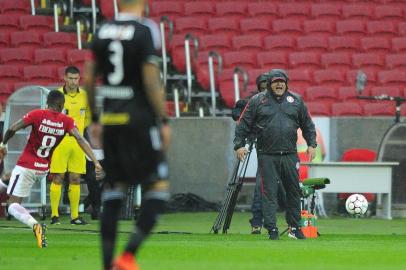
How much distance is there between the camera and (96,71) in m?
9.38

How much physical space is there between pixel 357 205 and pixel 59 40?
7.41 meters

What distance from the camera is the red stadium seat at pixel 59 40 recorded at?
24.8 metres

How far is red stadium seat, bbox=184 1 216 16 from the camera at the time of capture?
2598 centimetres

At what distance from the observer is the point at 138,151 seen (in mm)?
9305

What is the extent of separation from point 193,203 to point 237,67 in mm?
2631

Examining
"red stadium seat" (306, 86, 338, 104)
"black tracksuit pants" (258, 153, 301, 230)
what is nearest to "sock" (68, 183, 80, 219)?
"black tracksuit pants" (258, 153, 301, 230)

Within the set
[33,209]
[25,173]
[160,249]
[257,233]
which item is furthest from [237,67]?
[160,249]

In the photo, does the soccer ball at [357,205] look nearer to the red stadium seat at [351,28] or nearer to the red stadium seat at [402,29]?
the red stadium seat at [351,28]

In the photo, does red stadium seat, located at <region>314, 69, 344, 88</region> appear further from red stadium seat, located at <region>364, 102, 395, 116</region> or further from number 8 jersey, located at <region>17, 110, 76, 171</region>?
number 8 jersey, located at <region>17, 110, 76, 171</region>

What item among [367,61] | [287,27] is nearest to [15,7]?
[287,27]

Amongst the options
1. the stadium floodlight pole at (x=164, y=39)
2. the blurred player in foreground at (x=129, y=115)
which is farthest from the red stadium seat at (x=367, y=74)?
the blurred player in foreground at (x=129, y=115)

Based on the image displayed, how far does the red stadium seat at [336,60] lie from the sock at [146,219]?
16.4 meters

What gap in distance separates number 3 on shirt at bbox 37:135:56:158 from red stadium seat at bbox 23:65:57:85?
25.7 feet

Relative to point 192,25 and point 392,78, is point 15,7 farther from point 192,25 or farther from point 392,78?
point 392,78
